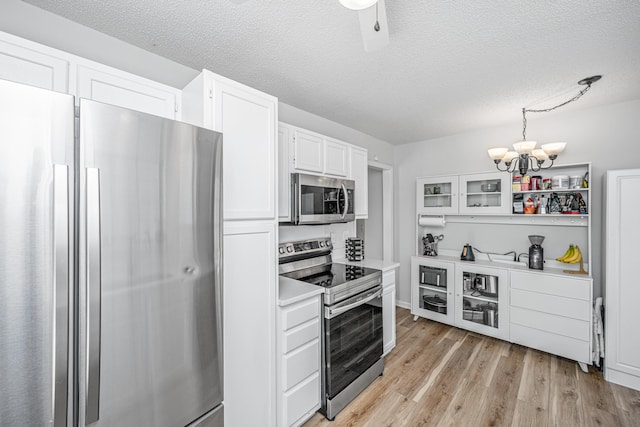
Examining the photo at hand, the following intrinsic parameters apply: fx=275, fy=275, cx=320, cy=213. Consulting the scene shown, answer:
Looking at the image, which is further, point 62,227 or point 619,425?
point 619,425

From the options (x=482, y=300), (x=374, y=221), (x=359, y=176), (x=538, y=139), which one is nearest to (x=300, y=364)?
(x=359, y=176)

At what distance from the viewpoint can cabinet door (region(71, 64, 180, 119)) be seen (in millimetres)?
1507

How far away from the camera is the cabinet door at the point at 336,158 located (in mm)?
2705

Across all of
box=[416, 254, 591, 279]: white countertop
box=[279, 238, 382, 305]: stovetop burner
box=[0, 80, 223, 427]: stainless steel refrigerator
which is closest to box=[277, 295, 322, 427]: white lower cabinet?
box=[279, 238, 382, 305]: stovetop burner

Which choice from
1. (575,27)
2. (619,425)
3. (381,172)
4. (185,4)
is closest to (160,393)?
(185,4)

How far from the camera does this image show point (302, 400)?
1916mm

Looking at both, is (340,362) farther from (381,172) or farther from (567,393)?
(381,172)

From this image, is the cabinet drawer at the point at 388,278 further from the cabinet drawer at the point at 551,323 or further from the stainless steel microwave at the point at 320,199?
the cabinet drawer at the point at 551,323

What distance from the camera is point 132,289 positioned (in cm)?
A: 101

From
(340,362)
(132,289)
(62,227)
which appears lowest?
(340,362)

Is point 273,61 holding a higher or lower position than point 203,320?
higher

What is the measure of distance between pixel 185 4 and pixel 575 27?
7.37 ft

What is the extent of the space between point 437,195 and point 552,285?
5.33 feet

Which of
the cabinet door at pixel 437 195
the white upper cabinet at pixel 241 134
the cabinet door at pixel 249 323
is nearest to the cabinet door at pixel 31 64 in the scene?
the white upper cabinet at pixel 241 134
